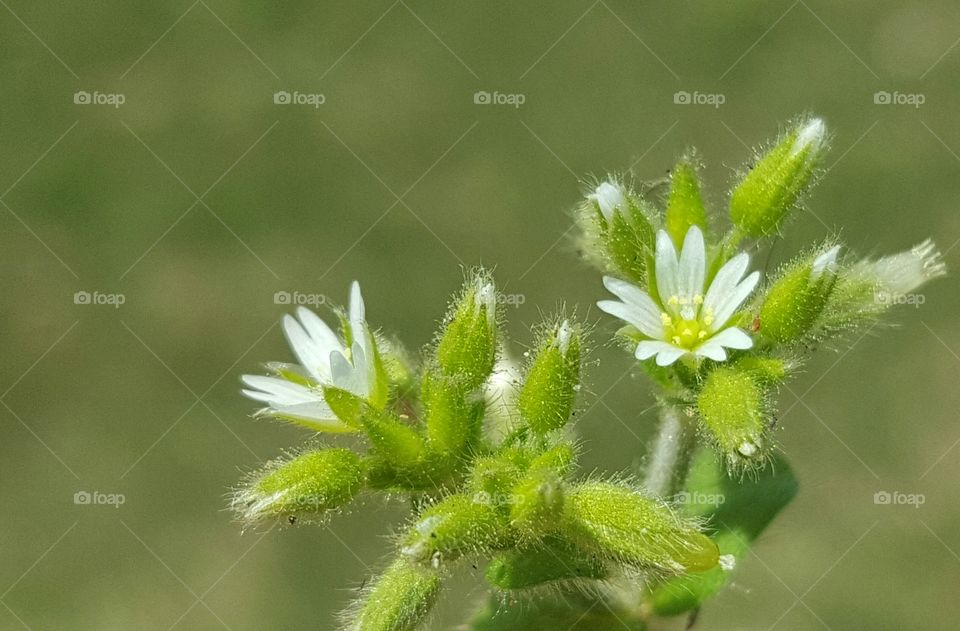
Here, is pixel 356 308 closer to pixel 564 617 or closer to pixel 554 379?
pixel 554 379

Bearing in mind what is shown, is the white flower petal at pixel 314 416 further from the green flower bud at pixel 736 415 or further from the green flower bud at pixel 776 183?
the green flower bud at pixel 776 183

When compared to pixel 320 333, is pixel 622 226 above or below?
above

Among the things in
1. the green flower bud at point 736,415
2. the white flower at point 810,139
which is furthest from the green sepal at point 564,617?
the white flower at point 810,139

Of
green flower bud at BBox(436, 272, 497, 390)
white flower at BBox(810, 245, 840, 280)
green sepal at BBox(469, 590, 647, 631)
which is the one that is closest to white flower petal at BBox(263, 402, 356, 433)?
green flower bud at BBox(436, 272, 497, 390)

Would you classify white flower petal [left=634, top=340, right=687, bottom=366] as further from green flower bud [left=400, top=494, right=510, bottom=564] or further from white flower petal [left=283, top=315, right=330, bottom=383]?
white flower petal [left=283, top=315, right=330, bottom=383]

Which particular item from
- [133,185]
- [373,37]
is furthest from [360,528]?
[373,37]

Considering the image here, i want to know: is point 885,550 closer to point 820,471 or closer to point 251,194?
point 820,471

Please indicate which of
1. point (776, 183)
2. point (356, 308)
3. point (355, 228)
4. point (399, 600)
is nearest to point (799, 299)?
point (776, 183)
